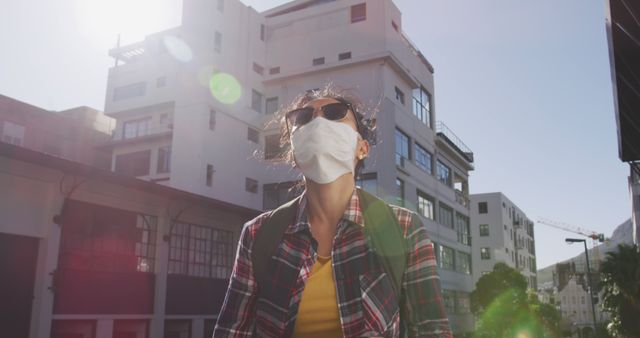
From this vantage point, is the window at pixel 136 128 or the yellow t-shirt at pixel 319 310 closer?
the yellow t-shirt at pixel 319 310

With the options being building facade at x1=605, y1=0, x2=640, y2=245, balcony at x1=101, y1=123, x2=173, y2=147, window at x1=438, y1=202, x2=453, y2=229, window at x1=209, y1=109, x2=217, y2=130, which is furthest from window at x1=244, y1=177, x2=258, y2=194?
building facade at x1=605, y1=0, x2=640, y2=245

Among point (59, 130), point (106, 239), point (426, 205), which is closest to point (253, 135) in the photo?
point (426, 205)

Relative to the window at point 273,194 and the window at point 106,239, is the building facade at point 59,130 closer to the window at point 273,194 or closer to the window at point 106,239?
the window at point 273,194

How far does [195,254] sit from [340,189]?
21528 millimetres

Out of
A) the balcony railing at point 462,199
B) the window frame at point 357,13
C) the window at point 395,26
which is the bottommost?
the balcony railing at point 462,199

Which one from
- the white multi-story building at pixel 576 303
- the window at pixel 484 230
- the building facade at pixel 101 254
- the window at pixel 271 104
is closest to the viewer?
the building facade at pixel 101 254

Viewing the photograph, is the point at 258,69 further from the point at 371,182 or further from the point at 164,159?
the point at 371,182

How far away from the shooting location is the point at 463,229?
4847 cm

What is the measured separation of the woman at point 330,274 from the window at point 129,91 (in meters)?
41.6

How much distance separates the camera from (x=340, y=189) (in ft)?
8.86

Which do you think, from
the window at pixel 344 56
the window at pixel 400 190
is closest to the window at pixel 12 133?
the window at pixel 344 56

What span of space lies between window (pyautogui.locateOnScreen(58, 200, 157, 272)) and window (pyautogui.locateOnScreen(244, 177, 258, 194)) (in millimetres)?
14881

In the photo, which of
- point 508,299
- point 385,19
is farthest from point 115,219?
point 508,299

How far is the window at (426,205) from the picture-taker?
38872mm
